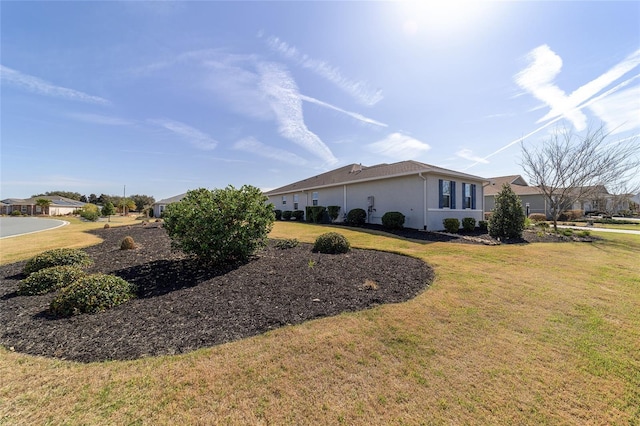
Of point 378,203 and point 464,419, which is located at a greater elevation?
point 378,203

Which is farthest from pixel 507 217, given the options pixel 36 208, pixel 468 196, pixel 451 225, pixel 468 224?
pixel 36 208

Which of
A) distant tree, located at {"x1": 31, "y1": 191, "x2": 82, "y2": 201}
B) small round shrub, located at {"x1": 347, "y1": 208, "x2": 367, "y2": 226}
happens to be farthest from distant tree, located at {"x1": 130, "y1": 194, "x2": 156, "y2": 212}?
→ small round shrub, located at {"x1": 347, "y1": 208, "x2": 367, "y2": 226}

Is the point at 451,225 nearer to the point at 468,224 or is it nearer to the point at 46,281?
the point at 468,224

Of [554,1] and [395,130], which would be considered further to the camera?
[395,130]

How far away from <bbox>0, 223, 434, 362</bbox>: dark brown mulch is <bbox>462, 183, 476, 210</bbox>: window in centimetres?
1105

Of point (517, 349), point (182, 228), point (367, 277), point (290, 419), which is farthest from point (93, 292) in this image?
point (517, 349)

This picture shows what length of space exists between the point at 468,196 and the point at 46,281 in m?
19.1

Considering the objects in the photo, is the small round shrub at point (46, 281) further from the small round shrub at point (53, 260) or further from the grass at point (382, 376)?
the grass at point (382, 376)

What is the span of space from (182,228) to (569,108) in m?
20.9

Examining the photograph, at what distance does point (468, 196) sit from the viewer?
16.3 meters

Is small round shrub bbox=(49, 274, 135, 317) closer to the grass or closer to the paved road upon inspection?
the grass

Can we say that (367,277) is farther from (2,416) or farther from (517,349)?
(2,416)

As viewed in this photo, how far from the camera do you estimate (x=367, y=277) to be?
5.70 metres

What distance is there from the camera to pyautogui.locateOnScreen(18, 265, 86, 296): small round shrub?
490 centimetres
